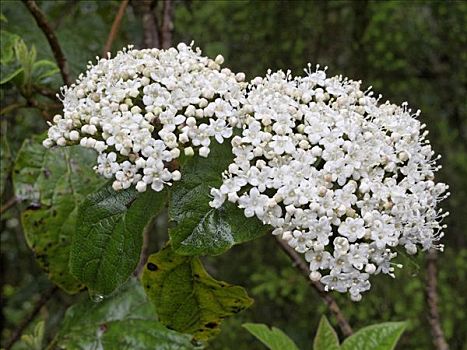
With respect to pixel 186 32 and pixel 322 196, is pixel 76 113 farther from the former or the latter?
pixel 186 32

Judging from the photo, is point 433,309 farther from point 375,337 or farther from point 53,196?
point 53,196

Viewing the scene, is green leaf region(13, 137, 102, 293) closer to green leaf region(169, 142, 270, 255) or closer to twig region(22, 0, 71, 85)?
twig region(22, 0, 71, 85)

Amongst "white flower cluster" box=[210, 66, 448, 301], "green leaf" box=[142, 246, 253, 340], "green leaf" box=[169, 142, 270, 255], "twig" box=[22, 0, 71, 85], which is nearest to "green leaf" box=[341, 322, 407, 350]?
"green leaf" box=[142, 246, 253, 340]

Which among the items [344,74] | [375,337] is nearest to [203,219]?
[375,337]

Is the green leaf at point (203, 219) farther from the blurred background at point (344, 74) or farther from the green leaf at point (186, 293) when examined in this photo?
the blurred background at point (344, 74)

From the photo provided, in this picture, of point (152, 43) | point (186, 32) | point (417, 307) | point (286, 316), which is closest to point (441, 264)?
point (417, 307)

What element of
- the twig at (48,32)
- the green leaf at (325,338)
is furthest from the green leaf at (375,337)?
the twig at (48,32)

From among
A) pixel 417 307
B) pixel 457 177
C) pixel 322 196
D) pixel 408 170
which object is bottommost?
pixel 322 196
